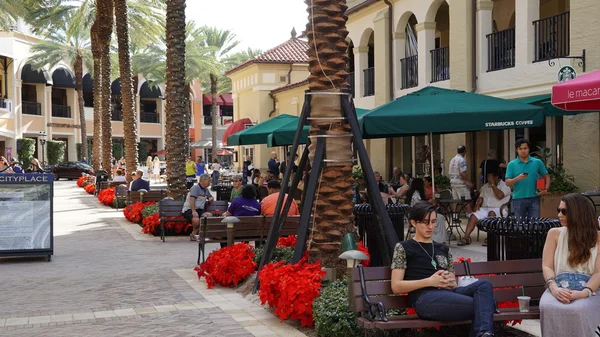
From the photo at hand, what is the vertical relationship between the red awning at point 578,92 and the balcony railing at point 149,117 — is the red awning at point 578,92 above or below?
below

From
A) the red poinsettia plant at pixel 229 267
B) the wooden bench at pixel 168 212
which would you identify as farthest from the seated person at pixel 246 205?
the wooden bench at pixel 168 212

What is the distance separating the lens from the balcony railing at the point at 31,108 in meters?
61.7

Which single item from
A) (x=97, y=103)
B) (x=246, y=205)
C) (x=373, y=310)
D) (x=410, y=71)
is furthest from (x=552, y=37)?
(x=97, y=103)

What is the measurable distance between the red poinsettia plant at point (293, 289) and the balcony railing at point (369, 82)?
62.6ft

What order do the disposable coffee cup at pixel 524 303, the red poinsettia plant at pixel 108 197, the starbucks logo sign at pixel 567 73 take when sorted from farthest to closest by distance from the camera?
the red poinsettia plant at pixel 108 197 → the starbucks logo sign at pixel 567 73 → the disposable coffee cup at pixel 524 303

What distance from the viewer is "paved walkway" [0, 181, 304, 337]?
25.7 feet

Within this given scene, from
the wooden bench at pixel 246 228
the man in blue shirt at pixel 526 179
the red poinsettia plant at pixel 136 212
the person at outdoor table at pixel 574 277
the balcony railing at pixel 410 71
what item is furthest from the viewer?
the balcony railing at pixel 410 71

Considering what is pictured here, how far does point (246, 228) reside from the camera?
11.8m

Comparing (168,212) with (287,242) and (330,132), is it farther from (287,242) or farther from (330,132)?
(330,132)

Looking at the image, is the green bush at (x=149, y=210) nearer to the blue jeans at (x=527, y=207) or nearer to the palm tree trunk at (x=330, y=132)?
the blue jeans at (x=527, y=207)

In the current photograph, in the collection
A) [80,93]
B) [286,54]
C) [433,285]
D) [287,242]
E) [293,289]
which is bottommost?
[293,289]

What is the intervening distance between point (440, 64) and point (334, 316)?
53.9 ft

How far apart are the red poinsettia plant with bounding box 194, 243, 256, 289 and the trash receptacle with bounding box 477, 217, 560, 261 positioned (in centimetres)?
365

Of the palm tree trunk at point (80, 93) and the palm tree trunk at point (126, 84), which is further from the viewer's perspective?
the palm tree trunk at point (80, 93)
